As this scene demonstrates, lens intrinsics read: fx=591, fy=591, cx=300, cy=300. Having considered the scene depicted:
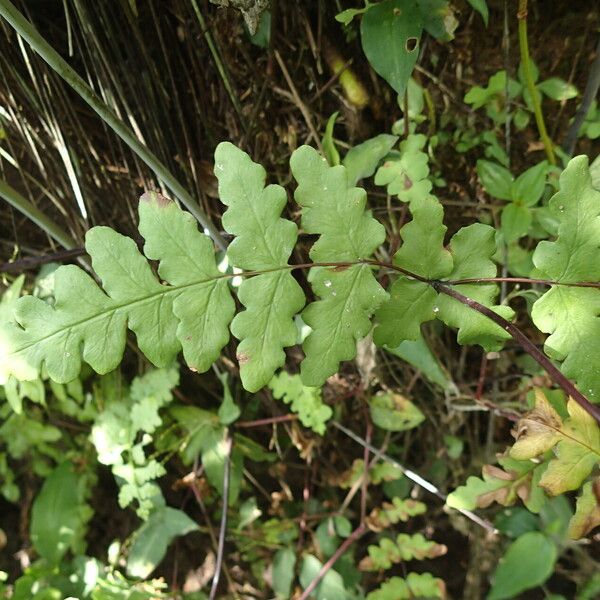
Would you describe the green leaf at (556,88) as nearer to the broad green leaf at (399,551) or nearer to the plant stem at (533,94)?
the plant stem at (533,94)

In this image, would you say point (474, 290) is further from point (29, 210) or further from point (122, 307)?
point (29, 210)

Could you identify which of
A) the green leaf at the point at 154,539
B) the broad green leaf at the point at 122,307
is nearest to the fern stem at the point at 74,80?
the broad green leaf at the point at 122,307

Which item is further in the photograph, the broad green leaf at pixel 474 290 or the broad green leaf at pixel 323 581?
the broad green leaf at pixel 323 581

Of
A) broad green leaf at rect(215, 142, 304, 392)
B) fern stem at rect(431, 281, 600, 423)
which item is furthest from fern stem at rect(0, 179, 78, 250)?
fern stem at rect(431, 281, 600, 423)

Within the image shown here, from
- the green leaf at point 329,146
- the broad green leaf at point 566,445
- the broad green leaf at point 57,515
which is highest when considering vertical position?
the green leaf at point 329,146

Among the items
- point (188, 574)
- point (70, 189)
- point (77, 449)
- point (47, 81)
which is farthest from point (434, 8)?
point (188, 574)

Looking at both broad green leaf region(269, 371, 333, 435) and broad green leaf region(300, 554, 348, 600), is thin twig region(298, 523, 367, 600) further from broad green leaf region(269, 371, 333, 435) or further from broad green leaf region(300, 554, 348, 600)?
broad green leaf region(269, 371, 333, 435)

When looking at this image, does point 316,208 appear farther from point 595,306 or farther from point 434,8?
point 434,8
